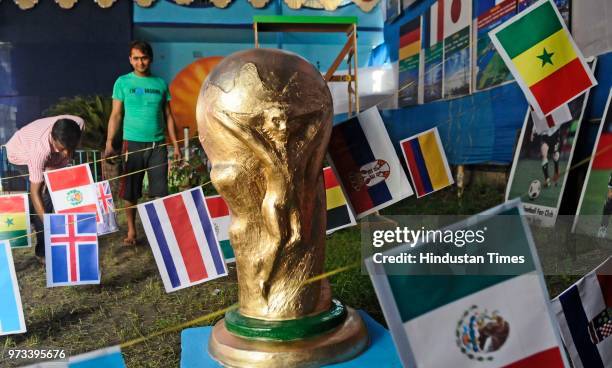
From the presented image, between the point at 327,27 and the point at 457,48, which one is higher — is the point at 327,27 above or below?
above

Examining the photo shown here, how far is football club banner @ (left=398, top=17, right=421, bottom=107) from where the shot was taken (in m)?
3.27

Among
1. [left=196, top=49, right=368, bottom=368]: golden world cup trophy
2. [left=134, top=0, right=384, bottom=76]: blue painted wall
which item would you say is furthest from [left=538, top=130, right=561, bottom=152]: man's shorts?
[left=196, top=49, right=368, bottom=368]: golden world cup trophy

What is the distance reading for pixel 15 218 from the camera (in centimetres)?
250

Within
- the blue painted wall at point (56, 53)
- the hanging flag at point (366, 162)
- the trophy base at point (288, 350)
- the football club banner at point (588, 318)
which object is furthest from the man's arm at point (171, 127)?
the football club banner at point (588, 318)

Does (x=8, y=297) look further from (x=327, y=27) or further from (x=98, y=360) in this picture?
(x=327, y=27)

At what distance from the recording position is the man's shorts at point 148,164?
2.83 m

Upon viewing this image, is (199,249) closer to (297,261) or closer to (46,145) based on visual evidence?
(297,261)

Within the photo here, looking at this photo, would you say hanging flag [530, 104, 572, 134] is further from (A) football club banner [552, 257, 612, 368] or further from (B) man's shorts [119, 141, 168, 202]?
(B) man's shorts [119, 141, 168, 202]

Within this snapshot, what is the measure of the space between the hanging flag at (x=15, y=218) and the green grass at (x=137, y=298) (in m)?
0.48

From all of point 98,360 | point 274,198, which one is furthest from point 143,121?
point 98,360

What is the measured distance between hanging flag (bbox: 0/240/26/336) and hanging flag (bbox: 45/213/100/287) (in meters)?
0.32

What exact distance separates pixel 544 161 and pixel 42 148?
2.98 m

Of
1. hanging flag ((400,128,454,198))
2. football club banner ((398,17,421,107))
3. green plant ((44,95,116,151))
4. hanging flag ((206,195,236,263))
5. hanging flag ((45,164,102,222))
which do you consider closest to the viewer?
hanging flag ((400,128,454,198))

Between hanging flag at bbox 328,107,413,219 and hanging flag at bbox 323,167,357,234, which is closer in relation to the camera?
hanging flag at bbox 328,107,413,219
